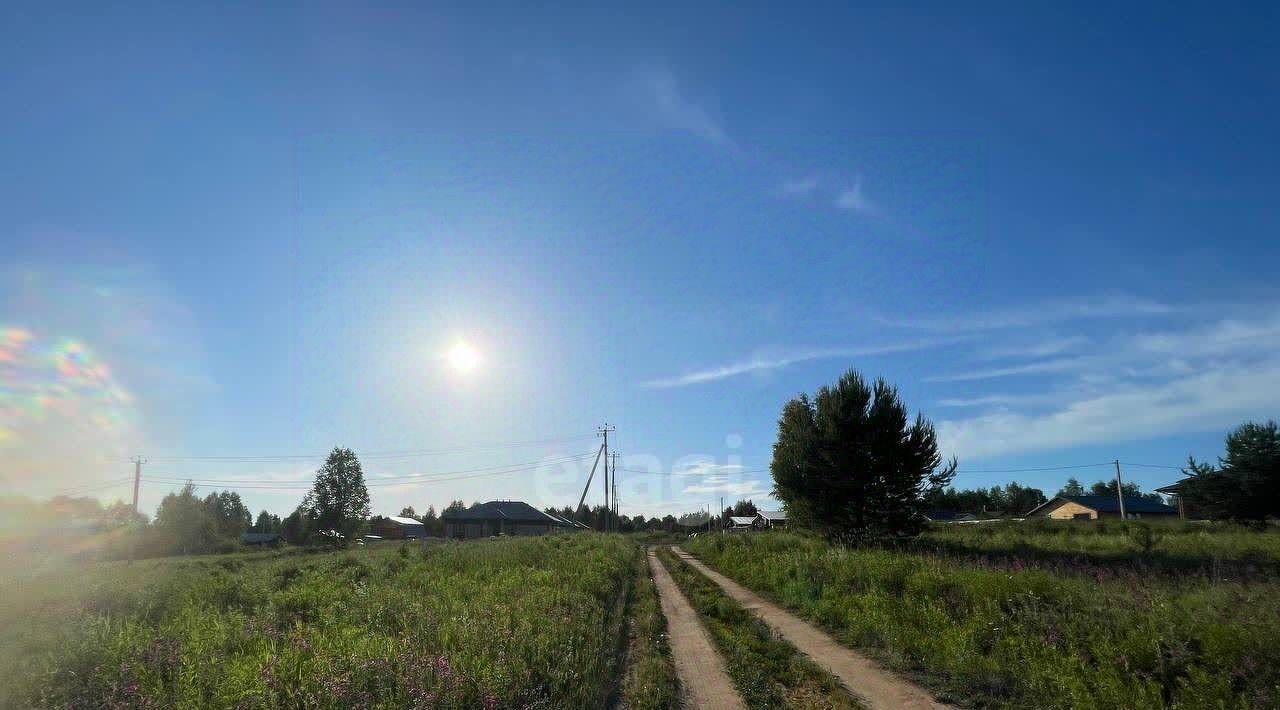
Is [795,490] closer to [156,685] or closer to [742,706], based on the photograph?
[742,706]

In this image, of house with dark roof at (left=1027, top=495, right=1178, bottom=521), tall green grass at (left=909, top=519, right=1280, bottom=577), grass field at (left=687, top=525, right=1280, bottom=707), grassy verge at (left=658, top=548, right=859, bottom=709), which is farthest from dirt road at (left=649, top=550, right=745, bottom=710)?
house with dark roof at (left=1027, top=495, right=1178, bottom=521)

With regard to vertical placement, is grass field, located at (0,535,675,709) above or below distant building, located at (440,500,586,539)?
above

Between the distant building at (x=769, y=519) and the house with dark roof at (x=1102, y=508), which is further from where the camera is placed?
the distant building at (x=769, y=519)

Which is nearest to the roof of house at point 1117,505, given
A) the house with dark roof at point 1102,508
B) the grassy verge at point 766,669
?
the house with dark roof at point 1102,508

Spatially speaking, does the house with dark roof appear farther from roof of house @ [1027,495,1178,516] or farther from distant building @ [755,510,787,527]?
distant building @ [755,510,787,527]

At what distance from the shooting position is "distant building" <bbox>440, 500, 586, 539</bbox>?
9006cm

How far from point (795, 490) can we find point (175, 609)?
90.1ft

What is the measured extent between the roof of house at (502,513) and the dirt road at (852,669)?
81101 millimetres

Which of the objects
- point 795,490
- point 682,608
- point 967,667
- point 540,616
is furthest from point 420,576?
point 795,490

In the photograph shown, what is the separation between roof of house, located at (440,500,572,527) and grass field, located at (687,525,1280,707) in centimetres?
8286

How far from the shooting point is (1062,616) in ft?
30.4

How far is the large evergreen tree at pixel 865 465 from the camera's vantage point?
2867cm

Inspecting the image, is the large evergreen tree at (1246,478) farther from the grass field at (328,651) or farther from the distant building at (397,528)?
the distant building at (397,528)

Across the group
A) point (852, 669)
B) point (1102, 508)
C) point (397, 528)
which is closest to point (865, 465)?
point (852, 669)
